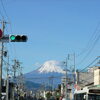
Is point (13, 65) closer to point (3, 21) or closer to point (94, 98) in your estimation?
point (3, 21)

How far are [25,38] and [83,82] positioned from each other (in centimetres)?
8527

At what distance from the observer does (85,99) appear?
32719 mm

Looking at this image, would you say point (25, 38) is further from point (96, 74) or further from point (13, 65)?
point (13, 65)

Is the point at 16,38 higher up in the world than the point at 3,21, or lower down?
lower down

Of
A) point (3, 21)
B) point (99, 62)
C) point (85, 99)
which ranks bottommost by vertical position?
point (85, 99)

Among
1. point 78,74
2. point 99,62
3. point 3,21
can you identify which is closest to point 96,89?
point 99,62

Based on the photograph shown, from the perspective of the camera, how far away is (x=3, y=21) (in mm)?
46375

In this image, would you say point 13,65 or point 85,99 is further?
point 13,65

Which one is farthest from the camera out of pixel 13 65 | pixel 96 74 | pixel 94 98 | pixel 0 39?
pixel 13 65

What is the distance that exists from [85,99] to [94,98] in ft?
3.69

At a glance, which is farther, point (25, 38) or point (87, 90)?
point (87, 90)

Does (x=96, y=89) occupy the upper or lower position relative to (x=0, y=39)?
lower

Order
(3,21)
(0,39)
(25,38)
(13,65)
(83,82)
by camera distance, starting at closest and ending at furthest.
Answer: (25,38), (0,39), (3,21), (13,65), (83,82)

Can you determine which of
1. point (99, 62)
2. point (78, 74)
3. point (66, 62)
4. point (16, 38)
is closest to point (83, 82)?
point (78, 74)
